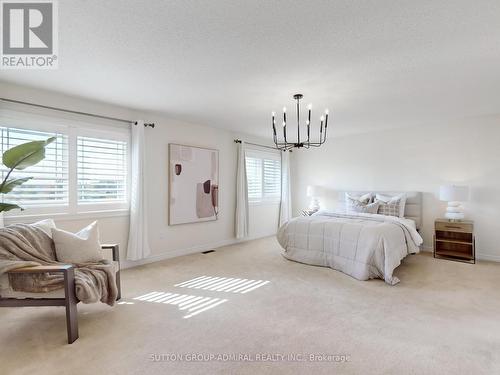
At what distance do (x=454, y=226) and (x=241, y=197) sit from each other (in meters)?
3.76

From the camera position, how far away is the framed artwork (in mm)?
4635

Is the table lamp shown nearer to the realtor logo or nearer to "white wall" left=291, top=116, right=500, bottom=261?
"white wall" left=291, top=116, right=500, bottom=261

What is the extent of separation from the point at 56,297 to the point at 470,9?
3675 millimetres

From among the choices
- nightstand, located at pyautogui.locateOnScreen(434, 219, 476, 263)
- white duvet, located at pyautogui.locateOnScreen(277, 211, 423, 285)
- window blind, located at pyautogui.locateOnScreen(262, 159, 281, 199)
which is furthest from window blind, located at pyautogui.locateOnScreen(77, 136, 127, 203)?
nightstand, located at pyautogui.locateOnScreen(434, 219, 476, 263)

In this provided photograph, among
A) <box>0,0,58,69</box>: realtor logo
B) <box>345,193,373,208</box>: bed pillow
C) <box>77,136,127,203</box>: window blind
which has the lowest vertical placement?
<box>345,193,373,208</box>: bed pillow

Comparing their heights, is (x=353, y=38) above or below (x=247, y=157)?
above

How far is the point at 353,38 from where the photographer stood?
2.11 meters

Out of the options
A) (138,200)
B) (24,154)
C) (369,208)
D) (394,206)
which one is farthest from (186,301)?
(394,206)

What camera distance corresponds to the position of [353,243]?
3.71m

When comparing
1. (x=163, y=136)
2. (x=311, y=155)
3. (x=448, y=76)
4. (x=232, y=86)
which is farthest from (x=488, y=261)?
(x=163, y=136)

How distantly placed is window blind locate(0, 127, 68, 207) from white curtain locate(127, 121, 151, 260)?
848mm

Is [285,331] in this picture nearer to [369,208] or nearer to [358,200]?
[369,208]

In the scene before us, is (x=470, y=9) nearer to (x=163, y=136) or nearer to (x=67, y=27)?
(x=67, y=27)

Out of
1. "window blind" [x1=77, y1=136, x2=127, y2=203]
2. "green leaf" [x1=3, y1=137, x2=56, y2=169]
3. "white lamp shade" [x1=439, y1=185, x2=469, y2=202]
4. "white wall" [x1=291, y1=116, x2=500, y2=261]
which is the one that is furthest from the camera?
"white wall" [x1=291, y1=116, x2=500, y2=261]
